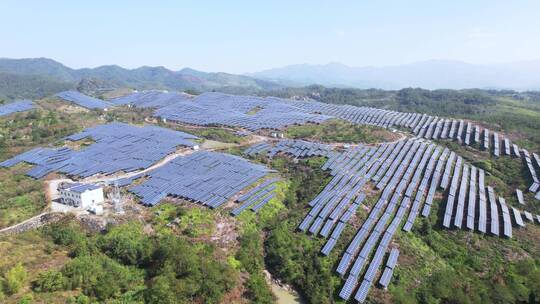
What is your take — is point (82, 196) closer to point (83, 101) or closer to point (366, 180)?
point (366, 180)

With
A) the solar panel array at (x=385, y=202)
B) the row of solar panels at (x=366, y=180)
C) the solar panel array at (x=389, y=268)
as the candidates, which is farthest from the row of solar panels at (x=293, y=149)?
the solar panel array at (x=389, y=268)

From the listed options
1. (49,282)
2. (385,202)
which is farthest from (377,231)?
(49,282)

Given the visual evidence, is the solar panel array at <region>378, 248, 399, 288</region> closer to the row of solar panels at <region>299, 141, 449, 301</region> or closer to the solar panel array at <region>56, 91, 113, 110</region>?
the row of solar panels at <region>299, 141, 449, 301</region>

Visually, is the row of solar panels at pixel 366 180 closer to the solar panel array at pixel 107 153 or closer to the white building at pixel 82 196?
the white building at pixel 82 196

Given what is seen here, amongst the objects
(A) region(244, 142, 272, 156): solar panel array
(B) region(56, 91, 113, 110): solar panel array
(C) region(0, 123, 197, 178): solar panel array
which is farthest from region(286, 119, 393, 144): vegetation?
(B) region(56, 91, 113, 110): solar panel array

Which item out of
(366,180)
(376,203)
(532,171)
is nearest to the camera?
(376,203)
